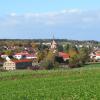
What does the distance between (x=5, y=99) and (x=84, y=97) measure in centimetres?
329

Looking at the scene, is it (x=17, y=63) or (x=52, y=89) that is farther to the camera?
(x=17, y=63)

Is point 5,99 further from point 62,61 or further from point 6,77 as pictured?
point 62,61

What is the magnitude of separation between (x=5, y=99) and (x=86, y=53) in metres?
85.7

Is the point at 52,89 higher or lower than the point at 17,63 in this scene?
higher

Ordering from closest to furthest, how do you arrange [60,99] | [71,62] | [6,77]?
1. [60,99]
2. [6,77]
3. [71,62]

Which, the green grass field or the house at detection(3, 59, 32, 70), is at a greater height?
the green grass field

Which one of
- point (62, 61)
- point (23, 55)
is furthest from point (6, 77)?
point (23, 55)

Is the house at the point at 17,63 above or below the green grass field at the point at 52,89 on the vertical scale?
below

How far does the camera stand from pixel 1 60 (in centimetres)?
11556

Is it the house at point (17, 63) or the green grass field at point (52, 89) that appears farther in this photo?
the house at point (17, 63)

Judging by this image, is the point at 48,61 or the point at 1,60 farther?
the point at 1,60

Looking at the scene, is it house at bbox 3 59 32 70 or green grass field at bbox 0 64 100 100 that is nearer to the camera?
green grass field at bbox 0 64 100 100

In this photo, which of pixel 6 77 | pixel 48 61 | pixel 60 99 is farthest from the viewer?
pixel 48 61

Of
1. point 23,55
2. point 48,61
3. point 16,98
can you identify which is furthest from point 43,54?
point 16,98
